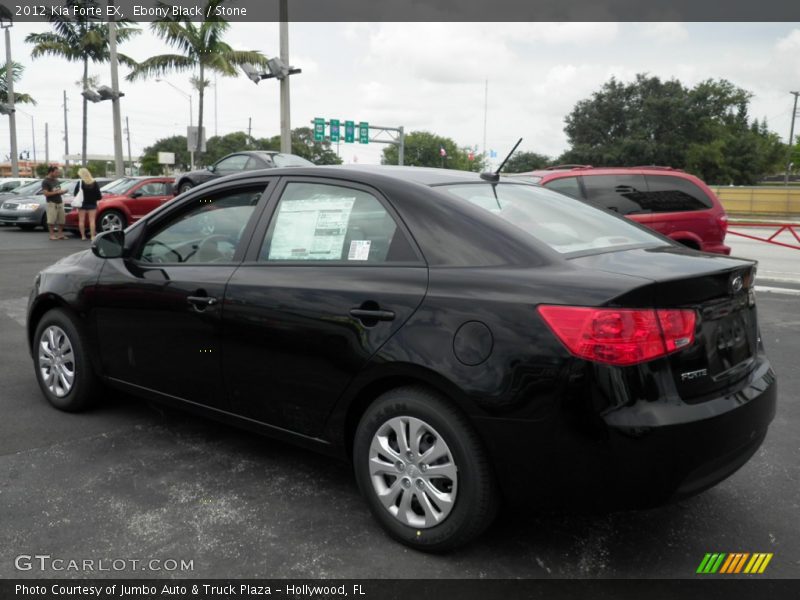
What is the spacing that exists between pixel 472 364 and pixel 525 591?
2.75 ft

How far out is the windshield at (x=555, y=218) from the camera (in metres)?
3.04

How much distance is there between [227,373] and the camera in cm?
350

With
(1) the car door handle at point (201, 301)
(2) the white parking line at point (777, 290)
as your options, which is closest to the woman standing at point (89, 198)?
(2) the white parking line at point (777, 290)

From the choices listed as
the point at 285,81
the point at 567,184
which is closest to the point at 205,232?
the point at 567,184

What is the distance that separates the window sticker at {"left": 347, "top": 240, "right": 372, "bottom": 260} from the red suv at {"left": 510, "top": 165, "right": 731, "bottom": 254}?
21.1 feet

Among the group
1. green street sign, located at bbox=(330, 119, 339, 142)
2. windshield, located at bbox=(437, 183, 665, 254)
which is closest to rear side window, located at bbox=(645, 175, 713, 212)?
windshield, located at bbox=(437, 183, 665, 254)

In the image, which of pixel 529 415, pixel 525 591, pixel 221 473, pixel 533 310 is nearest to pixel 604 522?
pixel 525 591

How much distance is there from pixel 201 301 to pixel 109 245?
944 mm

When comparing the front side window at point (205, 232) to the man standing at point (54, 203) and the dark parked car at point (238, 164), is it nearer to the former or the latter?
the dark parked car at point (238, 164)

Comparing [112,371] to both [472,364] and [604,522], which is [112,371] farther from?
[604,522]

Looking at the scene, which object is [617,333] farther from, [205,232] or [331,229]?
[205,232]

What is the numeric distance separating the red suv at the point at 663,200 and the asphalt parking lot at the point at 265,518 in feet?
16.8

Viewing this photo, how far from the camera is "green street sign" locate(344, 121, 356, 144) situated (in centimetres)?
4791

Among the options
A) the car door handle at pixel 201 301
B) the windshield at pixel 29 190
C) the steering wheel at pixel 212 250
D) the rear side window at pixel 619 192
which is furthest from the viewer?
the windshield at pixel 29 190
